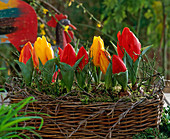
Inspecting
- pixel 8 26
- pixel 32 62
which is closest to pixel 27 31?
pixel 8 26

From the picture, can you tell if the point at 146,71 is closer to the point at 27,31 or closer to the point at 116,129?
the point at 116,129

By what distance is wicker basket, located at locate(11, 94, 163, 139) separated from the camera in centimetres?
49

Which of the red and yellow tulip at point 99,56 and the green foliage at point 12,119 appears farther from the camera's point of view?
the red and yellow tulip at point 99,56

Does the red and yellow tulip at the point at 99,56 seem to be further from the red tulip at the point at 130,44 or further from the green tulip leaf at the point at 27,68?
the green tulip leaf at the point at 27,68

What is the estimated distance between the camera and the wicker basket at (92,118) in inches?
19.3

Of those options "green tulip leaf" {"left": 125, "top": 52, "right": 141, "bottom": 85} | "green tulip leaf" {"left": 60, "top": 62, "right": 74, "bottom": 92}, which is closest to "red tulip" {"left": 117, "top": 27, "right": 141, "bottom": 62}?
"green tulip leaf" {"left": 125, "top": 52, "right": 141, "bottom": 85}

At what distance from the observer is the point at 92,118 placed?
0.49 meters

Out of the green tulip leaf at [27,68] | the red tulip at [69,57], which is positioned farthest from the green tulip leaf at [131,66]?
the green tulip leaf at [27,68]

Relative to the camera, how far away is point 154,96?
531 millimetres

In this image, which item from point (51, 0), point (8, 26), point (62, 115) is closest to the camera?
point (62, 115)

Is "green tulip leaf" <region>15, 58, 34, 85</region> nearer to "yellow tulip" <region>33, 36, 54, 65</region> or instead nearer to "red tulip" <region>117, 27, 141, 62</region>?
"yellow tulip" <region>33, 36, 54, 65</region>

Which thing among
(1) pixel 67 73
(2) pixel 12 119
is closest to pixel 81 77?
(1) pixel 67 73

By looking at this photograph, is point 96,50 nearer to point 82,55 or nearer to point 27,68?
point 82,55

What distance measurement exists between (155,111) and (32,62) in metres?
0.30
